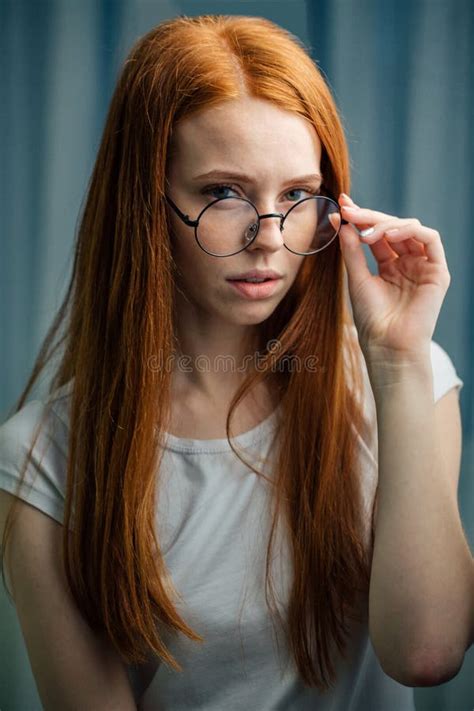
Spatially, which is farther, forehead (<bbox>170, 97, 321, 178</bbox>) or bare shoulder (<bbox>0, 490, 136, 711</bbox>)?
bare shoulder (<bbox>0, 490, 136, 711</bbox>)

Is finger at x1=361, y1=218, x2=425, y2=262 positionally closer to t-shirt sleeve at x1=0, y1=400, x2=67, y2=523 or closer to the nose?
the nose

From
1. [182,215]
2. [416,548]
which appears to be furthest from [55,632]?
[182,215]

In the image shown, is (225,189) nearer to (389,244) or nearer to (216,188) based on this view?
(216,188)

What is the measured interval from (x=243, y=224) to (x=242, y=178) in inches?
2.6

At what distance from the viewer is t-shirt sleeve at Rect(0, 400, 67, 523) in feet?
3.87

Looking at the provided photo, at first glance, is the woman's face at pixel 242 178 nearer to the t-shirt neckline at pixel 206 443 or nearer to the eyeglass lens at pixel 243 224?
the eyeglass lens at pixel 243 224

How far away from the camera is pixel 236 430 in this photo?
1228 mm

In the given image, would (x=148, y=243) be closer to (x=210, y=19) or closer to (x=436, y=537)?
(x=210, y=19)

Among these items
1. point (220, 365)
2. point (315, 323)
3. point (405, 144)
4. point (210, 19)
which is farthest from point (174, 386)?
point (405, 144)

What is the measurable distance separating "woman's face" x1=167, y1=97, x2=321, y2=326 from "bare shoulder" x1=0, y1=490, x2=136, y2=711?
0.47 metres

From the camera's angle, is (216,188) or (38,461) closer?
(216,188)

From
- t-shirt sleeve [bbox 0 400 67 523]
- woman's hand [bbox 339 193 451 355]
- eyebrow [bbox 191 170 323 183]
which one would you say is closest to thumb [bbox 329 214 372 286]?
→ woman's hand [bbox 339 193 451 355]

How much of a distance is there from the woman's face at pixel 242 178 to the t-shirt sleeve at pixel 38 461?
36 centimetres

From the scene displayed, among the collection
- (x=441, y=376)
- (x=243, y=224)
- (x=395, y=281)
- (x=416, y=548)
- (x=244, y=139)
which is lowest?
(x=416, y=548)
